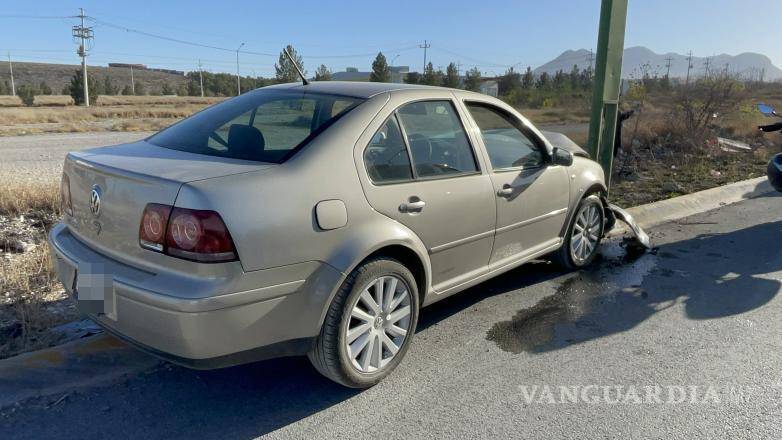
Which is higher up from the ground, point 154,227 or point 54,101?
point 54,101

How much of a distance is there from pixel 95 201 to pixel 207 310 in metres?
0.98

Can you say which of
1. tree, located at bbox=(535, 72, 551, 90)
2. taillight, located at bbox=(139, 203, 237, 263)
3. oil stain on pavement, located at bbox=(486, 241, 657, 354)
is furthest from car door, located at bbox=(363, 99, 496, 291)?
tree, located at bbox=(535, 72, 551, 90)

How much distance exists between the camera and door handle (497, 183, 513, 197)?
397cm

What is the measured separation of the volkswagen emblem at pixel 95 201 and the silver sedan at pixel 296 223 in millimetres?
11

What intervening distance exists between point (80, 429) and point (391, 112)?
2.34 metres

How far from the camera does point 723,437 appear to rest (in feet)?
9.30

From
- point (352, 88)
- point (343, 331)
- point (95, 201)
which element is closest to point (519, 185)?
point (352, 88)

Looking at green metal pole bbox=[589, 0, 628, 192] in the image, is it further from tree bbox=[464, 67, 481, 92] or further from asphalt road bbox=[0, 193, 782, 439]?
tree bbox=[464, 67, 481, 92]

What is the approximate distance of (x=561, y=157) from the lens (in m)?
4.56

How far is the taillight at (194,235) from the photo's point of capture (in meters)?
2.50

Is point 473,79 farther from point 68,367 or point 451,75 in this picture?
point 68,367

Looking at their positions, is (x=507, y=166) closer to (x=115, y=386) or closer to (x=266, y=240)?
(x=266, y=240)

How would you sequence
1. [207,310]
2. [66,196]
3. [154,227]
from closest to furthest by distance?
[207,310]
[154,227]
[66,196]

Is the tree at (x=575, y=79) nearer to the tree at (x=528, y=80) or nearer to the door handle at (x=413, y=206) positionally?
the tree at (x=528, y=80)
